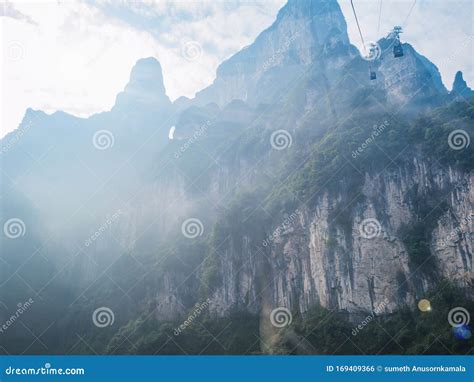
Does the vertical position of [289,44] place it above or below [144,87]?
above

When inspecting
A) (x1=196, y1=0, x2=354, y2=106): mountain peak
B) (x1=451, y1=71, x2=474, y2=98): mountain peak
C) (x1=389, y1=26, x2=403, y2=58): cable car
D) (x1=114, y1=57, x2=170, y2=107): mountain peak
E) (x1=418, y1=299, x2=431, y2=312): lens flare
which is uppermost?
(x1=196, y1=0, x2=354, y2=106): mountain peak

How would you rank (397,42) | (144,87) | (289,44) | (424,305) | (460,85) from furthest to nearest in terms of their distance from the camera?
(144,87) → (289,44) → (460,85) → (424,305) → (397,42)

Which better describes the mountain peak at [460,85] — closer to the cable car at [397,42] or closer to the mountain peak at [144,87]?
the cable car at [397,42]

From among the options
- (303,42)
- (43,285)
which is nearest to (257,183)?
(43,285)

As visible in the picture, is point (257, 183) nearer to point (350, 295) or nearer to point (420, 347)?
point (350, 295)

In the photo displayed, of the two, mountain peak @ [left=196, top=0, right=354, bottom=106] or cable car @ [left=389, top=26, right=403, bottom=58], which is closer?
cable car @ [left=389, top=26, right=403, bottom=58]

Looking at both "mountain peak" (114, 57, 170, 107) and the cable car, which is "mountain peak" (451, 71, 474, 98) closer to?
the cable car

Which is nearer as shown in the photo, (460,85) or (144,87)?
(460,85)

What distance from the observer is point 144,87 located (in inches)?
4309

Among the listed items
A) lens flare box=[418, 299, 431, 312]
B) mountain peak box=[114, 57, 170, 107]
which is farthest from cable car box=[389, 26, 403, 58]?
mountain peak box=[114, 57, 170, 107]

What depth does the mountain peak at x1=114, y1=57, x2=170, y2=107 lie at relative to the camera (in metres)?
108

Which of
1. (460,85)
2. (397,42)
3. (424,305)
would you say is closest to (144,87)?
(460,85)

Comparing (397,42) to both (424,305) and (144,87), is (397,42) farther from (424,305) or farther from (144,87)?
(144,87)

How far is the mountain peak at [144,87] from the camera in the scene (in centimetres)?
10819
